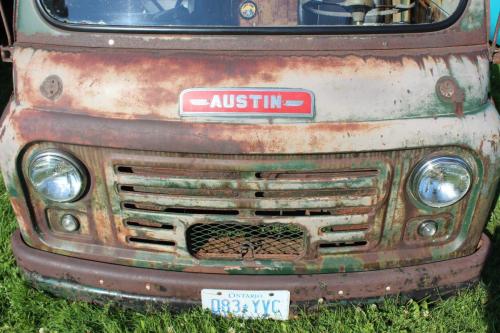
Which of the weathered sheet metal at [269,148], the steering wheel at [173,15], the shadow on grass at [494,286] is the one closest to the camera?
the weathered sheet metal at [269,148]

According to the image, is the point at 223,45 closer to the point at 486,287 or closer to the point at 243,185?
the point at 243,185

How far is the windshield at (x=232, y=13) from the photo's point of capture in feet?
7.94

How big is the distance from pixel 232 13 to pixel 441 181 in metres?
1.18

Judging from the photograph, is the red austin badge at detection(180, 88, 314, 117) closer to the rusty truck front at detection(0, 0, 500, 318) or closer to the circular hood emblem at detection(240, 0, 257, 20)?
the rusty truck front at detection(0, 0, 500, 318)

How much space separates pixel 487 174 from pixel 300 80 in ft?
2.90

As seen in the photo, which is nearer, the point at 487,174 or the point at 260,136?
the point at 260,136

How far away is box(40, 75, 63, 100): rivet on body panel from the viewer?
2.25 meters

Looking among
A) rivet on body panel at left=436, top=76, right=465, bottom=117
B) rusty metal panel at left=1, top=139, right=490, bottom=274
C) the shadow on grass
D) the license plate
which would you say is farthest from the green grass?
rivet on body panel at left=436, top=76, right=465, bottom=117

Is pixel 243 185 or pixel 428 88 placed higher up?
pixel 428 88

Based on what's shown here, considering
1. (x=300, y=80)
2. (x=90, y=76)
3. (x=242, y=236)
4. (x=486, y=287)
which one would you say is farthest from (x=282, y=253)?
(x=486, y=287)

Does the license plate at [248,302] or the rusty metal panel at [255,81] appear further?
the license plate at [248,302]

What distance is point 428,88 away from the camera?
7.32ft

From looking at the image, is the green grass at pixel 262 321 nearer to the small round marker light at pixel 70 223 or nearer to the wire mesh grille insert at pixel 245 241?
the wire mesh grille insert at pixel 245 241

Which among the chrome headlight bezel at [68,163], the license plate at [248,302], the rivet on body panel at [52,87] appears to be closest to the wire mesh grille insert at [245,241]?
the license plate at [248,302]
